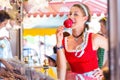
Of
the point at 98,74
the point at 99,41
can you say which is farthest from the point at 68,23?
the point at 98,74

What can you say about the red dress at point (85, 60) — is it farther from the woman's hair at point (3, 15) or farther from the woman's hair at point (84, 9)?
the woman's hair at point (3, 15)

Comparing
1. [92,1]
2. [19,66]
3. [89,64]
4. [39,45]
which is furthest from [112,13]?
[19,66]

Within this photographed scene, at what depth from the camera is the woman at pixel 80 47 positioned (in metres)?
1.16

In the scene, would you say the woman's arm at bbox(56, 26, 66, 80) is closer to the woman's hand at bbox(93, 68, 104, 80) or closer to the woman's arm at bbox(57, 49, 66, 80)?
the woman's arm at bbox(57, 49, 66, 80)

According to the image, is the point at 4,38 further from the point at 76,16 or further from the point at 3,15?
the point at 76,16

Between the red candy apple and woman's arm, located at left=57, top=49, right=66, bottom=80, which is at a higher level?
the red candy apple

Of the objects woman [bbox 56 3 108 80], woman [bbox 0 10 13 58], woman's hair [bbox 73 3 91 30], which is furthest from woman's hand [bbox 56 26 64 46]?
woman [bbox 0 10 13 58]

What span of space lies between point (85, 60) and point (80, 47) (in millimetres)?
66

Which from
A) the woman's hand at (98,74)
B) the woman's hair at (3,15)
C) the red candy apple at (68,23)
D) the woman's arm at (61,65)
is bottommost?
the woman's hand at (98,74)

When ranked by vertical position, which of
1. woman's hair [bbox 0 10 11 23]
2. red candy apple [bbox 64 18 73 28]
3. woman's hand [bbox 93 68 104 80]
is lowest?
woman's hand [bbox 93 68 104 80]

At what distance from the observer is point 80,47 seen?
1174 millimetres

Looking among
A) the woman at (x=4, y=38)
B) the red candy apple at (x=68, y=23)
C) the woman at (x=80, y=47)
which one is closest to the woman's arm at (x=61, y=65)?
the woman at (x=80, y=47)

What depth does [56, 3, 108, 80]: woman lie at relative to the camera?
3.80 ft

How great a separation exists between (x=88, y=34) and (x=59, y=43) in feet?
0.48
